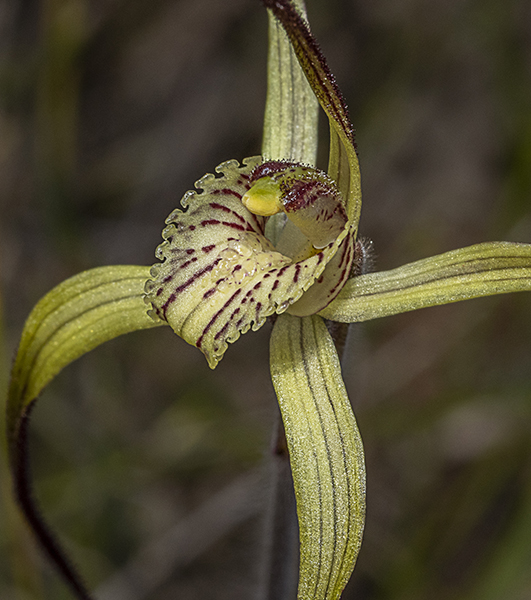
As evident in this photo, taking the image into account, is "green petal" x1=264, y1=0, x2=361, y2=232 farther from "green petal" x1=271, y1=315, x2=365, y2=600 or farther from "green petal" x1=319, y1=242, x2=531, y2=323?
"green petal" x1=271, y1=315, x2=365, y2=600

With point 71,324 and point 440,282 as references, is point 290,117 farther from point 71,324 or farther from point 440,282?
point 71,324

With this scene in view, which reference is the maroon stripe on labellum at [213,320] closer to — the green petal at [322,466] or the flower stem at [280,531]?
the green petal at [322,466]

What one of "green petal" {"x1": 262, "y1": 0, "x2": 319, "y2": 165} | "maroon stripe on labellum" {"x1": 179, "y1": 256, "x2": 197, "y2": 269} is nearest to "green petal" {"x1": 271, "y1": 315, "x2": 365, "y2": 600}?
"maroon stripe on labellum" {"x1": 179, "y1": 256, "x2": 197, "y2": 269}

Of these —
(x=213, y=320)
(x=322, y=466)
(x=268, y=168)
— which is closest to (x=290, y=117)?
(x=268, y=168)

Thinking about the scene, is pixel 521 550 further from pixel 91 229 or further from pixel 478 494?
pixel 91 229

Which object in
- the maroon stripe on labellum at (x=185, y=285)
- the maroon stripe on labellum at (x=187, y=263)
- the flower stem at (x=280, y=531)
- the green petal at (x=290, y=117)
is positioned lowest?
the flower stem at (x=280, y=531)

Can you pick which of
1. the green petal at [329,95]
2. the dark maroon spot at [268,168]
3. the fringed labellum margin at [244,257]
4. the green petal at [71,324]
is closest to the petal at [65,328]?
the green petal at [71,324]
